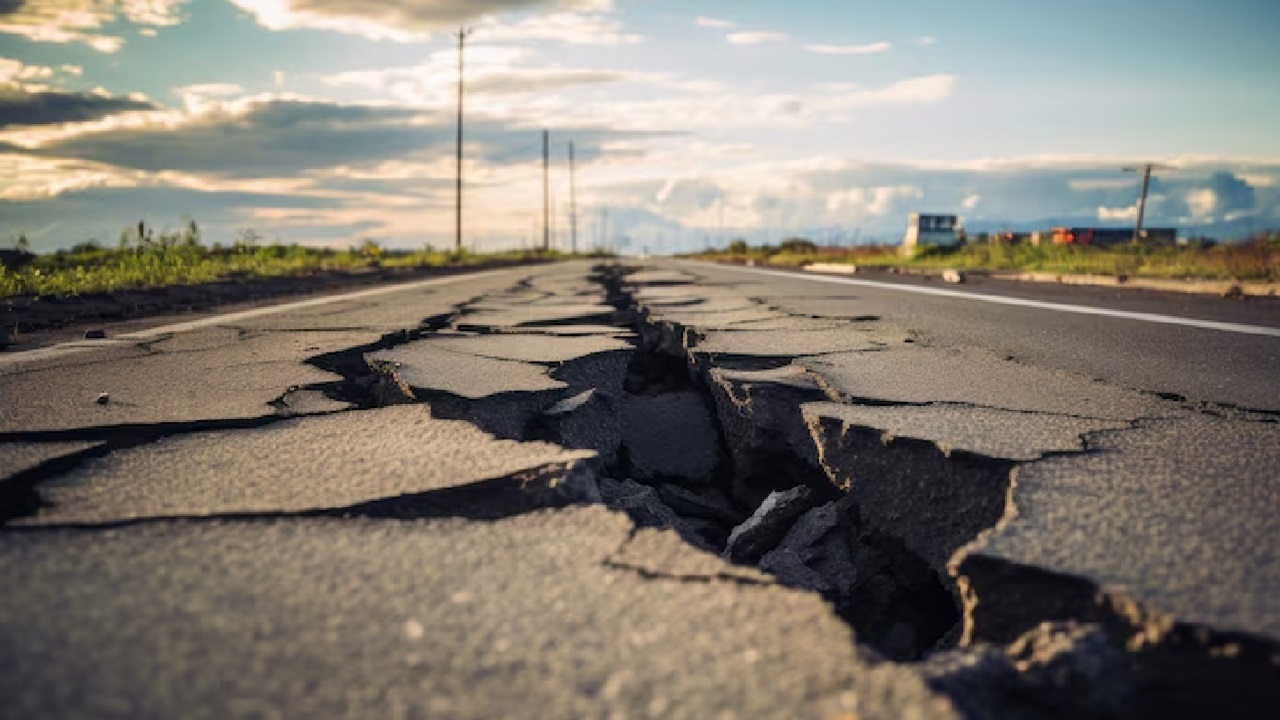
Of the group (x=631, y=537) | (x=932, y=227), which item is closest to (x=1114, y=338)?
(x=631, y=537)

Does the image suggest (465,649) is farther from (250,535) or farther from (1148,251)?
(1148,251)

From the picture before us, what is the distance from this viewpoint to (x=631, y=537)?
4.80 ft

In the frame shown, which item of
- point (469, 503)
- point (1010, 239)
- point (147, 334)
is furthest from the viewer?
point (1010, 239)

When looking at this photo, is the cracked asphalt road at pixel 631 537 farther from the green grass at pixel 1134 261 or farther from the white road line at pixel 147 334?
the green grass at pixel 1134 261

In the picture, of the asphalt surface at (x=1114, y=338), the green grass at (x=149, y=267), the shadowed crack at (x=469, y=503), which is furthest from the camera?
the green grass at (x=149, y=267)

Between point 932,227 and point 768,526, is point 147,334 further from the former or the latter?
point 932,227

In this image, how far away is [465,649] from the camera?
106 cm

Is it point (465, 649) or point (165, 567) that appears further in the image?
point (165, 567)

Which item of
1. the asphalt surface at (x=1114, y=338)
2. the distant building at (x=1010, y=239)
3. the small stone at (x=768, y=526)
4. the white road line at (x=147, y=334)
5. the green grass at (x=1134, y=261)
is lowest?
the small stone at (x=768, y=526)

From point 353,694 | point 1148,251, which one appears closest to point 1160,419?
point 353,694

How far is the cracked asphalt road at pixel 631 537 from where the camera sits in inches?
40.0

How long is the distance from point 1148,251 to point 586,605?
19436 millimetres

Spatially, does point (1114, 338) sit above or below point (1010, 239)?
below

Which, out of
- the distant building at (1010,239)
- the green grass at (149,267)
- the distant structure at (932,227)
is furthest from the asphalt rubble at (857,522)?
the distant structure at (932,227)
